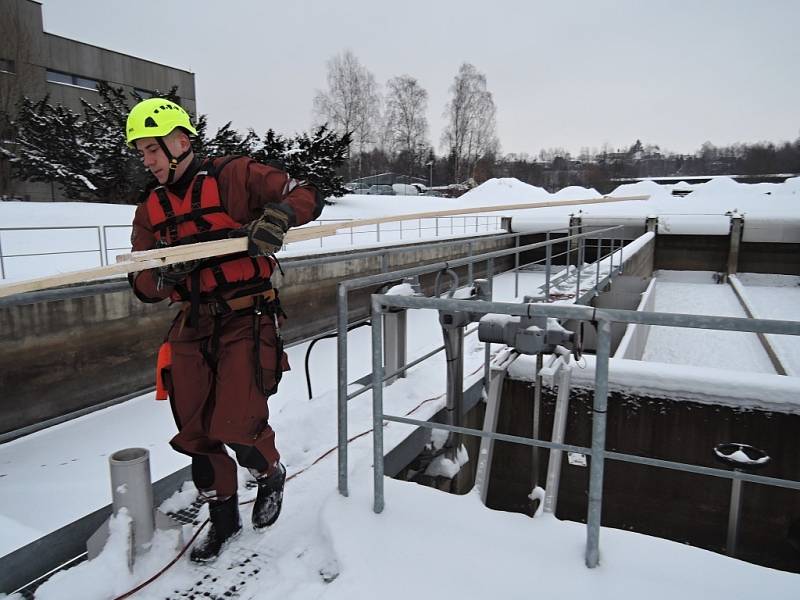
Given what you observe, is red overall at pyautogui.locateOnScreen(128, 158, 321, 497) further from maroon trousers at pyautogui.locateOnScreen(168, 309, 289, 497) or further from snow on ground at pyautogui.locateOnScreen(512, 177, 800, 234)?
snow on ground at pyautogui.locateOnScreen(512, 177, 800, 234)

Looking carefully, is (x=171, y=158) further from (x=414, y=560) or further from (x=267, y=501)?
(x=414, y=560)

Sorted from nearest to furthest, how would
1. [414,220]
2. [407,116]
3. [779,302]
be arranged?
[779,302] → [414,220] → [407,116]

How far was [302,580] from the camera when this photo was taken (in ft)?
7.09

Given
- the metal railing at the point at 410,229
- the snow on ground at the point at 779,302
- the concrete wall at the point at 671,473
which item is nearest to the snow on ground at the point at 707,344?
the snow on ground at the point at 779,302

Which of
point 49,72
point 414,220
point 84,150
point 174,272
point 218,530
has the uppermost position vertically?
point 49,72

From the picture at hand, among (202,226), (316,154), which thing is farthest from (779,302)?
(202,226)

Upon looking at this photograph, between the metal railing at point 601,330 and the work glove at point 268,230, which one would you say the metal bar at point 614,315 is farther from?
the work glove at point 268,230

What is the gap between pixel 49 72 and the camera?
25312mm

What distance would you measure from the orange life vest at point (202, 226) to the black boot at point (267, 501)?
849mm

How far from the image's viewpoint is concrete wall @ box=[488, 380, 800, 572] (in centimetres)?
502

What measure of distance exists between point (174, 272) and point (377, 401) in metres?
0.99

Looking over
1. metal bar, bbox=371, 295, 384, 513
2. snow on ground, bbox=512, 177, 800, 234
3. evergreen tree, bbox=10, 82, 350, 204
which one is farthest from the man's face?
snow on ground, bbox=512, 177, 800, 234

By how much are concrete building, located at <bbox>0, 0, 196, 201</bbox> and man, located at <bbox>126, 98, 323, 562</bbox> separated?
20.1 metres

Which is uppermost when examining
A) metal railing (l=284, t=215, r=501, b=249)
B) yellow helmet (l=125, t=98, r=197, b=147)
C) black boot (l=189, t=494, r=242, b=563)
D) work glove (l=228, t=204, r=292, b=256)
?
yellow helmet (l=125, t=98, r=197, b=147)
